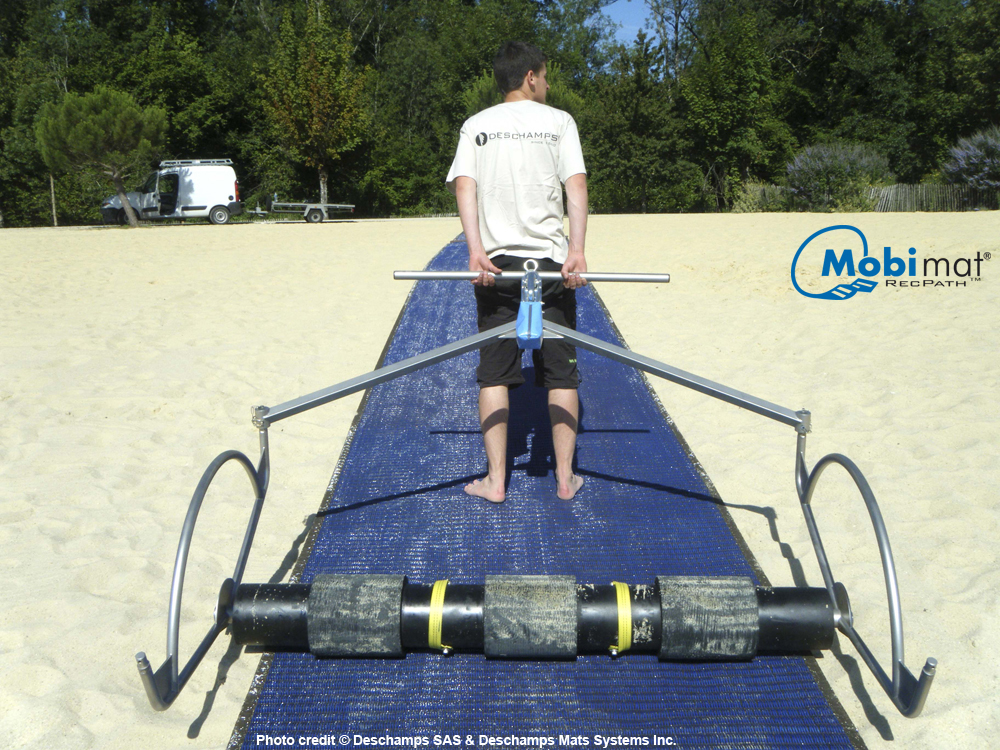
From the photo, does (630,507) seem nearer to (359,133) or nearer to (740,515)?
(740,515)

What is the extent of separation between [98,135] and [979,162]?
23.9 metres

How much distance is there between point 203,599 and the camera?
3055mm

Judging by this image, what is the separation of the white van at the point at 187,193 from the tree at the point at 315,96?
5.15 metres

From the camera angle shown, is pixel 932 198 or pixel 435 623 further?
pixel 932 198

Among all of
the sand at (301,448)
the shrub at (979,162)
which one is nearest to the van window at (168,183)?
the sand at (301,448)

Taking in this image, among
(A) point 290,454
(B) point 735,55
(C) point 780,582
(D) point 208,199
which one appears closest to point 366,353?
(A) point 290,454

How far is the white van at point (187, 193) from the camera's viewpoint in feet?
70.5

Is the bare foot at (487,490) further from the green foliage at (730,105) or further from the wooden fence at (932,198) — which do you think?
the green foliage at (730,105)

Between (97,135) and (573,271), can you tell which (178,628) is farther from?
(97,135)

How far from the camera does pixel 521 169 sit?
314 centimetres

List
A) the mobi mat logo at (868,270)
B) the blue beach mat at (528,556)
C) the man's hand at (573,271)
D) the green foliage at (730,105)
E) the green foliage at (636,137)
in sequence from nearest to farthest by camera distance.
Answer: the blue beach mat at (528,556) → the man's hand at (573,271) → the mobi mat logo at (868,270) → the green foliage at (636,137) → the green foliage at (730,105)

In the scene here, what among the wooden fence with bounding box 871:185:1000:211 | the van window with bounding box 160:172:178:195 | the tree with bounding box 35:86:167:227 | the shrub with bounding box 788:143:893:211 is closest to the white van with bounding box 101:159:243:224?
the van window with bounding box 160:172:178:195

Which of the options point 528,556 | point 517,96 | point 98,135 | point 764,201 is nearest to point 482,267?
point 517,96

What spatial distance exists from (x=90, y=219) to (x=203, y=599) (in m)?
33.9
